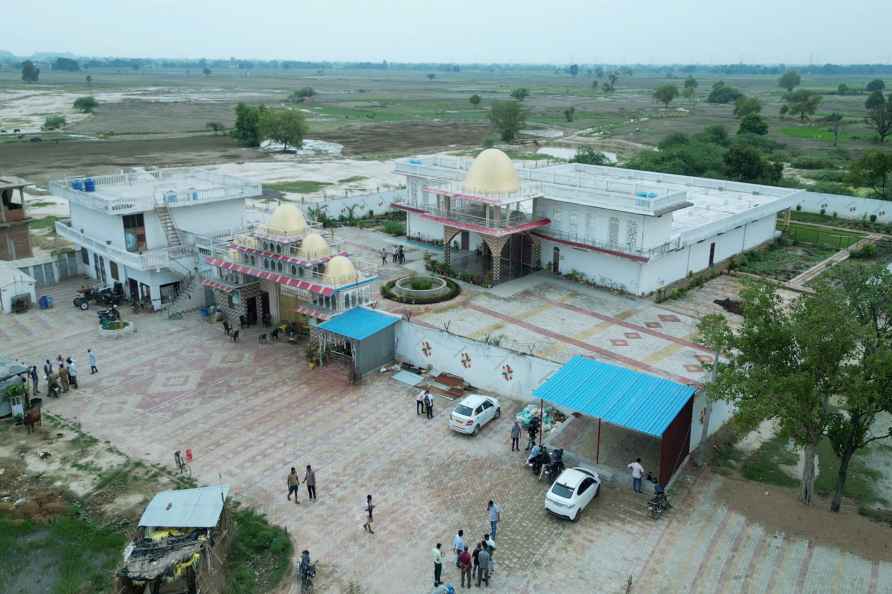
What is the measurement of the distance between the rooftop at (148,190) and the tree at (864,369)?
31.0 meters

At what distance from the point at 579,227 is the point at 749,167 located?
34.2 metres

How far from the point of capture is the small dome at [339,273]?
100 feet

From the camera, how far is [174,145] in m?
102

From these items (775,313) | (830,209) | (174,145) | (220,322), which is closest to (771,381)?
(775,313)

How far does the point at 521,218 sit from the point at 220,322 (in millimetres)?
17990

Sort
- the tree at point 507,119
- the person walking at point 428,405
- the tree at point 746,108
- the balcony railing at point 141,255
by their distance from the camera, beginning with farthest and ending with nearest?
the tree at point 746,108, the tree at point 507,119, the balcony railing at point 141,255, the person walking at point 428,405

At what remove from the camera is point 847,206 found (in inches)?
2324

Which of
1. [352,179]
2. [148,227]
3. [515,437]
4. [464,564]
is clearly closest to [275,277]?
[148,227]

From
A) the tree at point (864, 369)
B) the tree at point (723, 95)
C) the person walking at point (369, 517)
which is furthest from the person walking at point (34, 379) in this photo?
the tree at point (723, 95)

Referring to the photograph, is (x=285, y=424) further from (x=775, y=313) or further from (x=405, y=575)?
(x=775, y=313)

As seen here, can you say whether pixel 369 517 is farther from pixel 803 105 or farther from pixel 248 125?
pixel 803 105

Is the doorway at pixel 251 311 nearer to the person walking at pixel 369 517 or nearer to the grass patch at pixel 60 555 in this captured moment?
the grass patch at pixel 60 555

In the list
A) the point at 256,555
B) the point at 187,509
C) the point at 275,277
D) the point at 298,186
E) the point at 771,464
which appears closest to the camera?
the point at 187,509

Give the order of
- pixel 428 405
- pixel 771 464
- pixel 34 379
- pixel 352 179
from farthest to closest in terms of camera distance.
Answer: pixel 352 179, pixel 34 379, pixel 428 405, pixel 771 464
